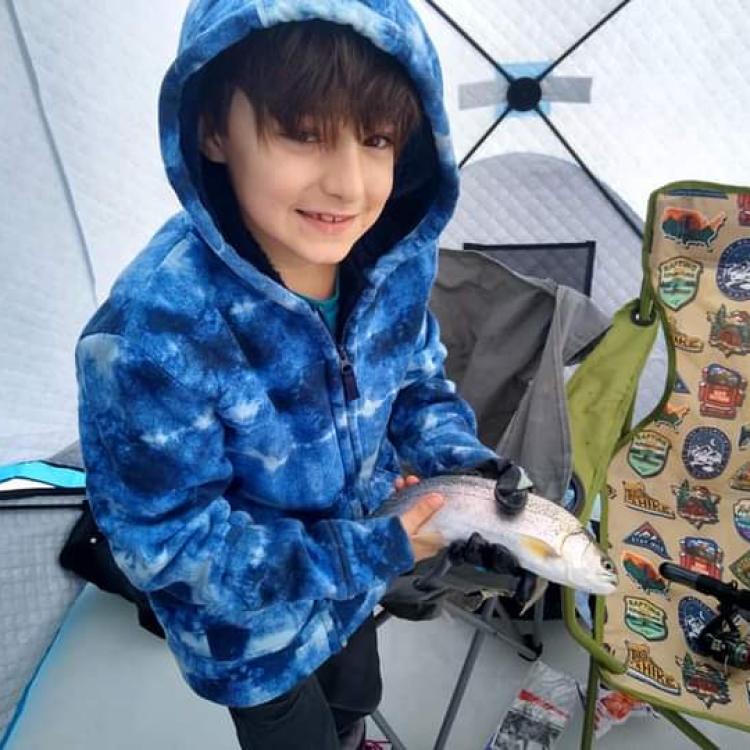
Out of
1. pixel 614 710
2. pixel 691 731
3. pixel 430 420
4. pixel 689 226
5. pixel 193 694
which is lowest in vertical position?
pixel 614 710

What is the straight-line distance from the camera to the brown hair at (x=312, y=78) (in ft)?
2.04

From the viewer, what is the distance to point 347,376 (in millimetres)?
809

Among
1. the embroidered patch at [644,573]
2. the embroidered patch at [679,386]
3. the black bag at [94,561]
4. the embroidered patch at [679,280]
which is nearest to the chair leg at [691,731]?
the embroidered patch at [644,573]

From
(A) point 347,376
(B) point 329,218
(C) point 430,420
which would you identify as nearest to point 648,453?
(C) point 430,420

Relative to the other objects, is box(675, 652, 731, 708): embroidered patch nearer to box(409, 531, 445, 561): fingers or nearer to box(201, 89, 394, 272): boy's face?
box(409, 531, 445, 561): fingers

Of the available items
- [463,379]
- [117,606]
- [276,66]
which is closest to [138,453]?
[276,66]

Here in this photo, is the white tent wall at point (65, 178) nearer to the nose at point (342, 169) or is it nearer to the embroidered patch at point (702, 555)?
the nose at point (342, 169)

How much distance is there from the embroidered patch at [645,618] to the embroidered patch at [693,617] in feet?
0.11

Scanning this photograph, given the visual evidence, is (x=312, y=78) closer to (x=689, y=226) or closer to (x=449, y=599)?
(x=449, y=599)

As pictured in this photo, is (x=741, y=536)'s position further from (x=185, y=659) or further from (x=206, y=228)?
(x=206, y=228)

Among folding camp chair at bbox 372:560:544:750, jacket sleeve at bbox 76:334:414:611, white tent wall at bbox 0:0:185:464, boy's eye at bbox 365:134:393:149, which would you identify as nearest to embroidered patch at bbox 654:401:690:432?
folding camp chair at bbox 372:560:544:750

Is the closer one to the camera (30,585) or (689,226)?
(689,226)

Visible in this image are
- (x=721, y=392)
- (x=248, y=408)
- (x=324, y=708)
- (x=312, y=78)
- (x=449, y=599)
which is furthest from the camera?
(x=721, y=392)

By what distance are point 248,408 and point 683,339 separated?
3.53 ft
